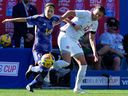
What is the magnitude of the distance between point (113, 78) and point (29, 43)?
2.63 m

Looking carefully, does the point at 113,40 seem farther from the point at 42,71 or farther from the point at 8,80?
the point at 42,71

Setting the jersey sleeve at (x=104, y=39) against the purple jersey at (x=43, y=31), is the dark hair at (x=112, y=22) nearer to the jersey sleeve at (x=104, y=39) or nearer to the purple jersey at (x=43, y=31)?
the jersey sleeve at (x=104, y=39)

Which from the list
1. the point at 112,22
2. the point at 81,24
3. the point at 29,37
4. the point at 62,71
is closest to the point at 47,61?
the point at 81,24

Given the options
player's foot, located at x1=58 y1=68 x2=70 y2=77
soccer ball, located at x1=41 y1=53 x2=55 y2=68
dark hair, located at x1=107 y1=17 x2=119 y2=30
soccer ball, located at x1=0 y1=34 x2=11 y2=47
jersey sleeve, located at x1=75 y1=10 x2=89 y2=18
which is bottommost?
player's foot, located at x1=58 y1=68 x2=70 y2=77

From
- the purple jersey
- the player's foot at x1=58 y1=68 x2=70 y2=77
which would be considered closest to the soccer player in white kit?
the purple jersey

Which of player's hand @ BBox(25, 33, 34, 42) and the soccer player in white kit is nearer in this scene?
the soccer player in white kit

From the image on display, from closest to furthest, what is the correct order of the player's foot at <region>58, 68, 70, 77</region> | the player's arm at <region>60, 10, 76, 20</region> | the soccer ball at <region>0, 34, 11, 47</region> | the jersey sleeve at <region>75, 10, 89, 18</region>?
the player's arm at <region>60, 10, 76, 20</region>, the jersey sleeve at <region>75, 10, 89, 18</region>, the player's foot at <region>58, 68, 70, 77</region>, the soccer ball at <region>0, 34, 11, 47</region>

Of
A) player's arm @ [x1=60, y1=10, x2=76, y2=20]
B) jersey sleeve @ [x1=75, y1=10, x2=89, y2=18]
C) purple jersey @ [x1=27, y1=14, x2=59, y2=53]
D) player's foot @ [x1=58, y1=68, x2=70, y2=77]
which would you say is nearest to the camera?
player's arm @ [x1=60, y1=10, x2=76, y2=20]

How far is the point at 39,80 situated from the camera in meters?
11.8

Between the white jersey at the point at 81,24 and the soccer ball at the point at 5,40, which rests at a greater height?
the white jersey at the point at 81,24

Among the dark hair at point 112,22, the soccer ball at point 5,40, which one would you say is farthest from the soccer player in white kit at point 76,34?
the dark hair at point 112,22

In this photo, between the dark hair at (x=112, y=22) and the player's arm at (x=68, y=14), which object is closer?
the player's arm at (x=68, y=14)

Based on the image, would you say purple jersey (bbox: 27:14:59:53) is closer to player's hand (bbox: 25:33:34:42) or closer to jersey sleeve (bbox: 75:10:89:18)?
jersey sleeve (bbox: 75:10:89:18)

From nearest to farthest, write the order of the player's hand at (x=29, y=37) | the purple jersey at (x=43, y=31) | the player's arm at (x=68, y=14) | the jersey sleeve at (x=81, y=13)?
the player's arm at (x=68, y=14) → the jersey sleeve at (x=81, y=13) → the purple jersey at (x=43, y=31) → the player's hand at (x=29, y=37)
